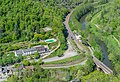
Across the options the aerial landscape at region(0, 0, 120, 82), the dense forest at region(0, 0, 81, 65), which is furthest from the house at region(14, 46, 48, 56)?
the dense forest at region(0, 0, 81, 65)

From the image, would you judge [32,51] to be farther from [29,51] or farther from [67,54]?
[67,54]

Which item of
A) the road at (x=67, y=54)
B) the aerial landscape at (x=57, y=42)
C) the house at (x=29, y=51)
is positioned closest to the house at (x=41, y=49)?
the aerial landscape at (x=57, y=42)

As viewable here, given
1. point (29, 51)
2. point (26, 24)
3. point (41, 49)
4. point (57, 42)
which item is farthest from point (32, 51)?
point (26, 24)

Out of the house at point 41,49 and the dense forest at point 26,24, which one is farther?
the dense forest at point 26,24

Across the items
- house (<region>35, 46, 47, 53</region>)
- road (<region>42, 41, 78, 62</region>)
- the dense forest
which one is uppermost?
the dense forest

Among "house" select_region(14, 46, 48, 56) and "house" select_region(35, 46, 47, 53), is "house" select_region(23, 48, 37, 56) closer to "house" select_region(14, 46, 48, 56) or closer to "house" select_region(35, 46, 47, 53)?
"house" select_region(14, 46, 48, 56)

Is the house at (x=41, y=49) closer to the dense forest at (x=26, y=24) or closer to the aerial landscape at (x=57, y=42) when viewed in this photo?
the aerial landscape at (x=57, y=42)

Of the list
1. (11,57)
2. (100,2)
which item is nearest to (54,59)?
(11,57)

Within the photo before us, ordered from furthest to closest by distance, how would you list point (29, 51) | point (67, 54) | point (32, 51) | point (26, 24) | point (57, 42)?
point (26, 24)
point (57, 42)
point (67, 54)
point (32, 51)
point (29, 51)
